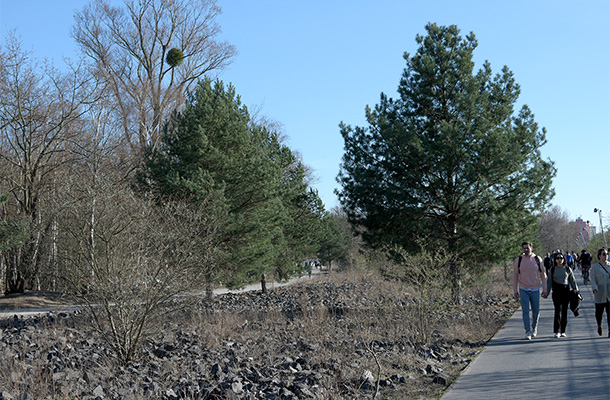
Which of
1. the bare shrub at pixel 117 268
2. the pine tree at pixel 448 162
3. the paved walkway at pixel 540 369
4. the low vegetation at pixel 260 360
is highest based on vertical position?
the pine tree at pixel 448 162

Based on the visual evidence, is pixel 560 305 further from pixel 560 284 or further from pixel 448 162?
Result: pixel 448 162

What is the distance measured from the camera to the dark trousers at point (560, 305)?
1038 centimetres

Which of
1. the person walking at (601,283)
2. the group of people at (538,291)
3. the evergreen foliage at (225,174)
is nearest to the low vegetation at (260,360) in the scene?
the group of people at (538,291)

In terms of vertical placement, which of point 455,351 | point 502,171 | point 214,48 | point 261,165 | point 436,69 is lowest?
point 455,351

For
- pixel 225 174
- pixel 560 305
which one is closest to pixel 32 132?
pixel 225 174

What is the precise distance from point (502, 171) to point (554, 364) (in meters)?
9.19

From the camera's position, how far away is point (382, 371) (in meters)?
8.06

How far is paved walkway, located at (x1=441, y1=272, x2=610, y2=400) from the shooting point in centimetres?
629

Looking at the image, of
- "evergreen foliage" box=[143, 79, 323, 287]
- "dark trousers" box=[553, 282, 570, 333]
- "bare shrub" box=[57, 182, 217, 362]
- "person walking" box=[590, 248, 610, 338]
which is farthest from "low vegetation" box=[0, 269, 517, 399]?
"evergreen foliage" box=[143, 79, 323, 287]

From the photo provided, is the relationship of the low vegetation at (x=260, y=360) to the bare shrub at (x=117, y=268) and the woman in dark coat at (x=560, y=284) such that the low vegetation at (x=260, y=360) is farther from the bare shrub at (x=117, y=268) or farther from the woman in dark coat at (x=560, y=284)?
the woman in dark coat at (x=560, y=284)

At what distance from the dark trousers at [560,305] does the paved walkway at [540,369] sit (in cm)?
22

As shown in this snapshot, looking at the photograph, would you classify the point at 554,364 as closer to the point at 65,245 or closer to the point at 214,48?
the point at 65,245

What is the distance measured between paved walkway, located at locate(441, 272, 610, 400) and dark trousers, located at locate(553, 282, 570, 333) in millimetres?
219

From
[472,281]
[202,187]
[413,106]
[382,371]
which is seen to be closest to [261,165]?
[202,187]
